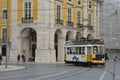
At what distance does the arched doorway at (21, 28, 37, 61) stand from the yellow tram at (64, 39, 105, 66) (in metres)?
20.8

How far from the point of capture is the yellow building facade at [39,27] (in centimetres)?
6594

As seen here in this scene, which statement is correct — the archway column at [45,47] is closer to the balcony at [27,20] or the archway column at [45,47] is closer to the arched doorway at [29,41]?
the balcony at [27,20]

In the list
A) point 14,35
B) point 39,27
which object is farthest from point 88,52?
point 14,35

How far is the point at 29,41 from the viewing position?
71500 millimetres

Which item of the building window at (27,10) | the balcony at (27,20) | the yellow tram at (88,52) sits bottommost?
the yellow tram at (88,52)

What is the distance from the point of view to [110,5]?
81.9 metres

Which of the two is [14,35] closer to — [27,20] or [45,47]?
[27,20]

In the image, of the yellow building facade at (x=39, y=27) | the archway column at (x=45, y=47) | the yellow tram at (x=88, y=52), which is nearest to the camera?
the yellow tram at (x=88, y=52)

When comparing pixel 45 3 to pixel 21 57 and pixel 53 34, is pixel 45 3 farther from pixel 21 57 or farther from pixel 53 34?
pixel 21 57

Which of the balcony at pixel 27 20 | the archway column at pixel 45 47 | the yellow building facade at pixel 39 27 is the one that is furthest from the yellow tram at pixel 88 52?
the balcony at pixel 27 20

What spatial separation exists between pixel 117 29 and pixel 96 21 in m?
5.89

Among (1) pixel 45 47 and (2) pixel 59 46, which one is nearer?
(1) pixel 45 47

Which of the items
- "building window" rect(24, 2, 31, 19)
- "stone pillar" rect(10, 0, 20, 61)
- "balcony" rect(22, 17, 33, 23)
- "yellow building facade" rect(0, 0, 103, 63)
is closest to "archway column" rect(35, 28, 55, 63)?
"yellow building facade" rect(0, 0, 103, 63)

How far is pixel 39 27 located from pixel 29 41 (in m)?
6.09
